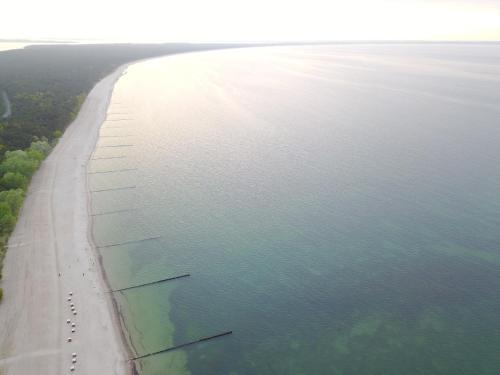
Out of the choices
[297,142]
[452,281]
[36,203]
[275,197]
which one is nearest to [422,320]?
[452,281]

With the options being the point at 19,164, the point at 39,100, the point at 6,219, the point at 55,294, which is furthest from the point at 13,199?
the point at 39,100

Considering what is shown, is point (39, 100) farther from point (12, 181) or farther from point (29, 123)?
point (12, 181)

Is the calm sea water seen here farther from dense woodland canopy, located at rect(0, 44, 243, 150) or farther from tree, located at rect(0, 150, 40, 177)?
dense woodland canopy, located at rect(0, 44, 243, 150)

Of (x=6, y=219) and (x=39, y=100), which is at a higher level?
(x=39, y=100)

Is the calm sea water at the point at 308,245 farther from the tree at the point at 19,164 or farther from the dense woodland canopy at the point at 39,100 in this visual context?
the dense woodland canopy at the point at 39,100

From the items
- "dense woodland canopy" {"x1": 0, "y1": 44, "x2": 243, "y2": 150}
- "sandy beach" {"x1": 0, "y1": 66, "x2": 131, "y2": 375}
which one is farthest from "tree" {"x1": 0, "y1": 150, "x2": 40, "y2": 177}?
"dense woodland canopy" {"x1": 0, "y1": 44, "x2": 243, "y2": 150}
